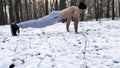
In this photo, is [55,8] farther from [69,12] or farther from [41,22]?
[41,22]

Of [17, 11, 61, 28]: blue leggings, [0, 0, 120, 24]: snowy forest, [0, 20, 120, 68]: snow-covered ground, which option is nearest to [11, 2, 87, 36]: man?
[17, 11, 61, 28]: blue leggings

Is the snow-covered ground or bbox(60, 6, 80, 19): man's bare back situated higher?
bbox(60, 6, 80, 19): man's bare back

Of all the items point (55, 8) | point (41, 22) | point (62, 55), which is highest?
point (55, 8)

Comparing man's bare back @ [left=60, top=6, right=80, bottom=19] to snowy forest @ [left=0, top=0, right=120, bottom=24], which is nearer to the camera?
man's bare back @ [left=60, top=6, right=80, bottom=19]

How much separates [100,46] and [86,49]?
59 centimetres

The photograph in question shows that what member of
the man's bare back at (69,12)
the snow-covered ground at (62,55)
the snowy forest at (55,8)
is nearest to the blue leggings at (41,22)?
the man's bare back at (69,12)

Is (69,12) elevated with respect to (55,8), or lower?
lower

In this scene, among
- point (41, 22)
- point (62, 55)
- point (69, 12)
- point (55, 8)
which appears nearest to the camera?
point (62, 55)

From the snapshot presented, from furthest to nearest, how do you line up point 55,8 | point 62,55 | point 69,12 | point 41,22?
point 55,8, point 69,12, point 41,22, point 62,55

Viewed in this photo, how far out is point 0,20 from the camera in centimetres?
2419

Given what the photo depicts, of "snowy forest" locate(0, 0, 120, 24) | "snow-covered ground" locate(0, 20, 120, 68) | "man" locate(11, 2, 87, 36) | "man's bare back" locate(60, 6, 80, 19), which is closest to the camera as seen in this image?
"snow-covered ground" locate(0, 20, 120, 68)

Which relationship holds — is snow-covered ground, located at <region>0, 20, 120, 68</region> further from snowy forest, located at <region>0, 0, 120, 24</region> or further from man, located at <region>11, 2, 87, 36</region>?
snowy forest, located at <region>0, 0, 120, 24</region>

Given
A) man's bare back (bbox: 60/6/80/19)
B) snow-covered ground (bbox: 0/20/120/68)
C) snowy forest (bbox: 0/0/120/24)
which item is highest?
snowy forest (bbox: 0/0/120/24)

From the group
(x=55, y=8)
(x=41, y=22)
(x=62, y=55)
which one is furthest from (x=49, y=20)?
(x=55, y=8)
